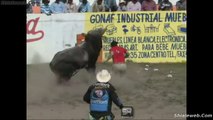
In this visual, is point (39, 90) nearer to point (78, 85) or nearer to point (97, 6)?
point (78, 85)

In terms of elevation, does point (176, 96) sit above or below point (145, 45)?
below

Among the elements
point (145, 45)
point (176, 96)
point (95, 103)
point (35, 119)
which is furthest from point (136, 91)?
point (95, 103)

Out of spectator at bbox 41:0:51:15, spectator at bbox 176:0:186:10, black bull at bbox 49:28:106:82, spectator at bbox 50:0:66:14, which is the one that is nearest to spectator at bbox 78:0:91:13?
spectator at bbox 50:0:66:14

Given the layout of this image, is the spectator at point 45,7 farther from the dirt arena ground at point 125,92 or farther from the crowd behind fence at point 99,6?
the dirt arena ground at point 125,92

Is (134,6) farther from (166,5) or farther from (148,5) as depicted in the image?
(166,5)

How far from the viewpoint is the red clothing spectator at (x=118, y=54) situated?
43.1 feet

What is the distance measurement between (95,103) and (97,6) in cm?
580

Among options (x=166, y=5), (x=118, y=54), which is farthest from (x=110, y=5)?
(x=118, y=54)

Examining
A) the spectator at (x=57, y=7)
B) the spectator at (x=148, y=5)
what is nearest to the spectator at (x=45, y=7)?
the spectator at (x=57, y=7)

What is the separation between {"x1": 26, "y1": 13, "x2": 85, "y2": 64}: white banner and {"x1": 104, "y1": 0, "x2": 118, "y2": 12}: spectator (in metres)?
0.70

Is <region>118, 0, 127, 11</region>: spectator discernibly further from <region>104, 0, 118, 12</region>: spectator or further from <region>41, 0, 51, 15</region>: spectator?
<region>41, 0, 51, 15</region>: spectator
